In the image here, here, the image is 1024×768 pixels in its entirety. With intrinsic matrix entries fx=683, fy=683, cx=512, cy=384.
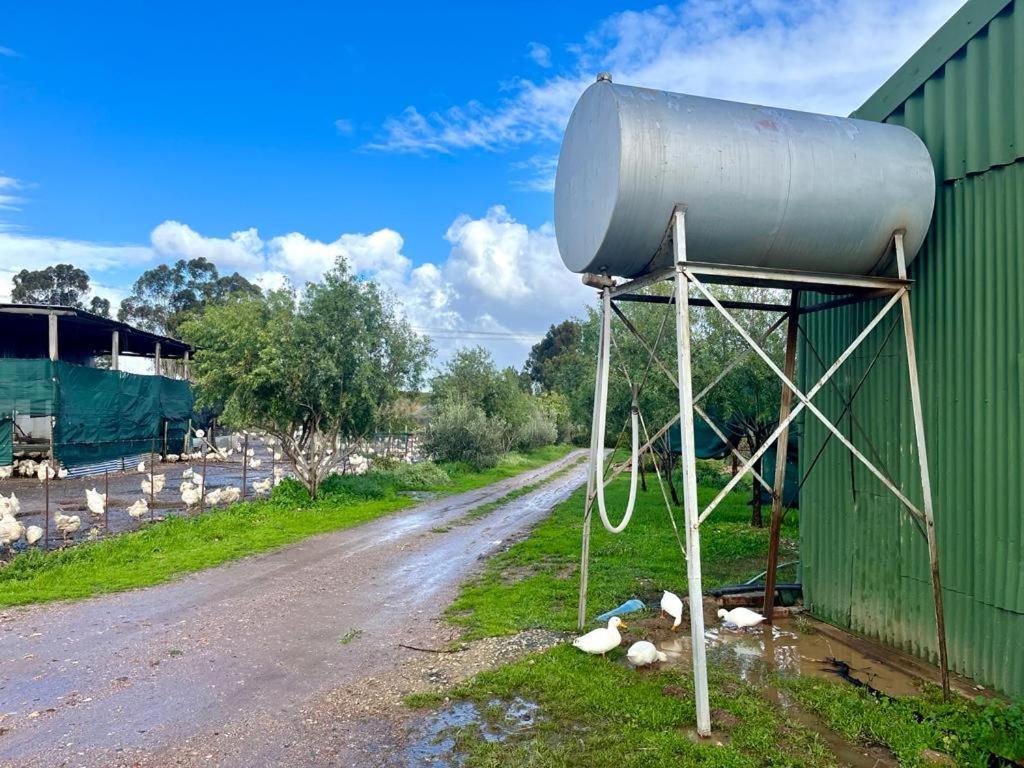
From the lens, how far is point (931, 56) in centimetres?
659

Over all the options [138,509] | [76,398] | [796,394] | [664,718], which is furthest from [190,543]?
[76,398]

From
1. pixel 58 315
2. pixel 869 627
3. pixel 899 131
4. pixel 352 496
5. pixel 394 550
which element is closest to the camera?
pixel 899 131

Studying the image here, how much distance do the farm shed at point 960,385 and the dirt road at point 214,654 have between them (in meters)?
4.89

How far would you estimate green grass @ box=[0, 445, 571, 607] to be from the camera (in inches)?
403

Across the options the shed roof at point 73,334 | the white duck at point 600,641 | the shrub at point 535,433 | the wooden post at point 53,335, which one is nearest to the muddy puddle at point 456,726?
the white duck at point 600,641

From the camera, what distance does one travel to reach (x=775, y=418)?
1411 cm

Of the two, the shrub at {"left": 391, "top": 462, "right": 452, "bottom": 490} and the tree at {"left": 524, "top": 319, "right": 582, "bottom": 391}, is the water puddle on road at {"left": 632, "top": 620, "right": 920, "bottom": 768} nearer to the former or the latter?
the shrub at {"left": 391, "top": 462, "right": 452, "bottom": 490}

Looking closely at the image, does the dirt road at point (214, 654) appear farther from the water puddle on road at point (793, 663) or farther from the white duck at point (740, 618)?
the white duck at point (740, 618)

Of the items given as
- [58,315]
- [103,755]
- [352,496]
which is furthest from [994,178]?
[58,315]

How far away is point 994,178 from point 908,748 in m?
4.69

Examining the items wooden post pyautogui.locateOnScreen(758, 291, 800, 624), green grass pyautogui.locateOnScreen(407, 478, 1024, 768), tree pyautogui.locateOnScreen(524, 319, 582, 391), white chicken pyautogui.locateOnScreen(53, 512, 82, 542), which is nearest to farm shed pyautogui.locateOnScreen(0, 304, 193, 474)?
white chicken pyautogui.locateOnScreen(53, 512, 82, 542)

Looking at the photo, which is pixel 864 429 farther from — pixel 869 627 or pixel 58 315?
pixel 58 315

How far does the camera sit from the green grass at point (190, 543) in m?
10.2

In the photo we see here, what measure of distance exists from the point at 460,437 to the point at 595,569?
20.2m
